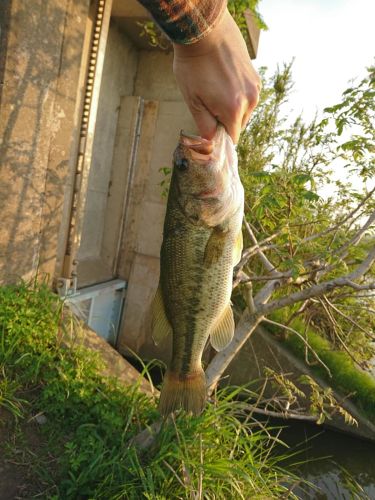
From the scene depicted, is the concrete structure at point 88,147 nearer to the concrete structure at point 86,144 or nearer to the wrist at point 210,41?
the concrete structure at point 86,144

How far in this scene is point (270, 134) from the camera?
6.46m

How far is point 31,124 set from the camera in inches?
150

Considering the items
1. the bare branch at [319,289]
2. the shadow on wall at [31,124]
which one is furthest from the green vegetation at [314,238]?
the shadow on wall at [31,124]

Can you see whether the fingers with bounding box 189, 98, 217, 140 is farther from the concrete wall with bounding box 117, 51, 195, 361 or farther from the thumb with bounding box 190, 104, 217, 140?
the concrete wall with bounding box 117, 51, 195, 361

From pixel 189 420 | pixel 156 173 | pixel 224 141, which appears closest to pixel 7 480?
pixel 189 420

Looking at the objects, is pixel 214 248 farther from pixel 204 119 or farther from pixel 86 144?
pixel 86 144

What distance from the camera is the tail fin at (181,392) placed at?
2285 millimetres

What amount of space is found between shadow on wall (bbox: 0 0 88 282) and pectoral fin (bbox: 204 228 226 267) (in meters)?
2.47

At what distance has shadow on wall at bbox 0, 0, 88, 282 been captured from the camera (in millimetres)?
3523

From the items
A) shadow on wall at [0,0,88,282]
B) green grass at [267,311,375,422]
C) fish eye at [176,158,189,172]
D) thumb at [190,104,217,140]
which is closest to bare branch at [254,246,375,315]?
fish eye at [176,158,189,172]

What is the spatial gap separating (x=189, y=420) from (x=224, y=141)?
1981 millimetres

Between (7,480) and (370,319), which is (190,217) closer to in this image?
(7,480)

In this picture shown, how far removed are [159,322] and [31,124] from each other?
2592 millimetres

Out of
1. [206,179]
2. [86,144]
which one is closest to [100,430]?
[206,179]
